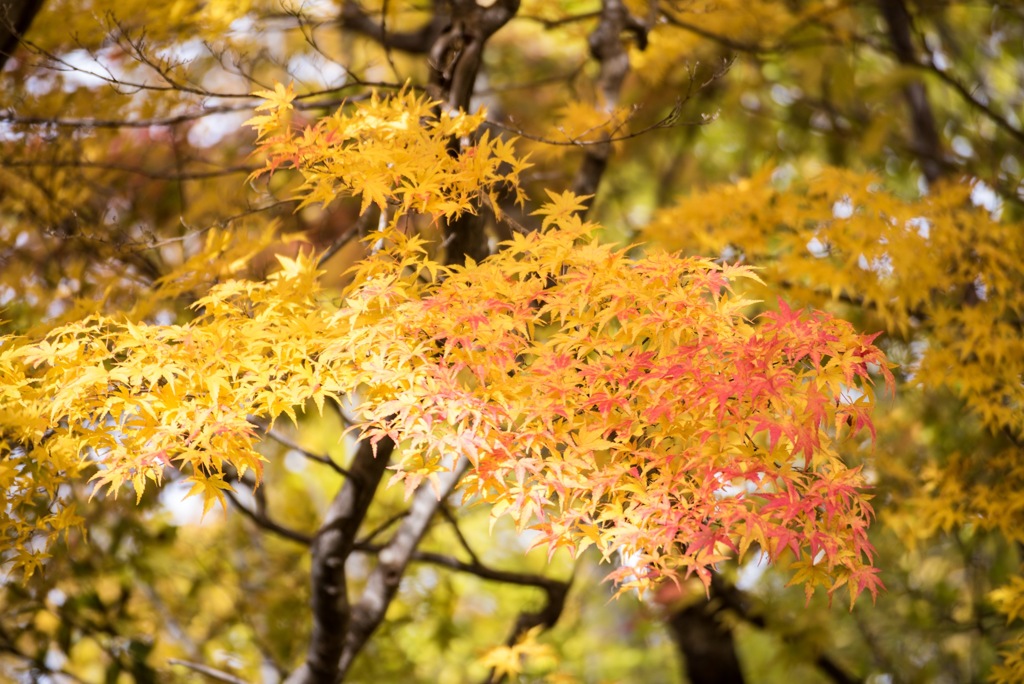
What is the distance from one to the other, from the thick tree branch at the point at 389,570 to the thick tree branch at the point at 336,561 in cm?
12

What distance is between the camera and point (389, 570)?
368 centimetres

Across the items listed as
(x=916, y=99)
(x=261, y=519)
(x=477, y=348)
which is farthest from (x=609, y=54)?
(x=916, y=99)

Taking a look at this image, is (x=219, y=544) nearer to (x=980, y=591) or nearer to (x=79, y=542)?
(x=79, y=542)

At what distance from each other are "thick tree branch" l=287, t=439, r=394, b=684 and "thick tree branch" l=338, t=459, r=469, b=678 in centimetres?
12

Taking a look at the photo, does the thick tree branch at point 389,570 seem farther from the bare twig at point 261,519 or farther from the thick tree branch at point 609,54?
the thick tree branch at point 609,54

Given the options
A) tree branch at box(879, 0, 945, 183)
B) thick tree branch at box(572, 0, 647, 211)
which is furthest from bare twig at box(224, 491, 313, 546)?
tree branch at box(879, 0, 945, 183)

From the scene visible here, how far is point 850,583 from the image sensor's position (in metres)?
2.16

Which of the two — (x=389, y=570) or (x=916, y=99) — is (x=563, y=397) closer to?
(x=389, y=570)

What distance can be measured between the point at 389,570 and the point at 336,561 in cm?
35

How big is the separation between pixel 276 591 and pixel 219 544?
0.95 m

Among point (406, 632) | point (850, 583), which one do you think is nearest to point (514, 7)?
point (850, 583)

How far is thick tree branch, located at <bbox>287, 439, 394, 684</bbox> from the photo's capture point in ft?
10.7

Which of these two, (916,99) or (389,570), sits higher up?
(916,99)

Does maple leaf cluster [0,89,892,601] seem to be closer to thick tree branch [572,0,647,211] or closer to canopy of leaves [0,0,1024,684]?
canopy of leaves [0,0,1024,684]
